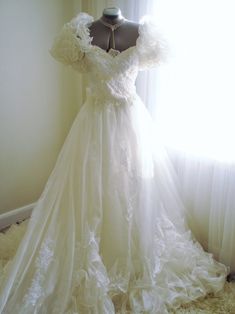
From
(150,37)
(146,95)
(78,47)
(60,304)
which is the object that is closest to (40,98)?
(146,95)

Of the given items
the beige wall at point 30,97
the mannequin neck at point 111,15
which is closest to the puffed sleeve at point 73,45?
the mannequin neck at point 111,15

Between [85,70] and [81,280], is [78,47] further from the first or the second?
[81,280]

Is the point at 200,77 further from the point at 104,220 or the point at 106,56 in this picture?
the point at 104,220

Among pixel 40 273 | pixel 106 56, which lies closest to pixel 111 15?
pixel 106 56

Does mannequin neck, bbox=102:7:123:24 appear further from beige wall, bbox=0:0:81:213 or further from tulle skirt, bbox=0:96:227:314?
beige wall, bbox=0:0:81:213

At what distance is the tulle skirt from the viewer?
4.58 ft

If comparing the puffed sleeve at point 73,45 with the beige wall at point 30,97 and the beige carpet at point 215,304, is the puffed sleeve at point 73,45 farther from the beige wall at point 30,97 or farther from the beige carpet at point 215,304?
the beige carpet at point 215,304

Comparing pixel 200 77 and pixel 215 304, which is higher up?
pixel 200 77

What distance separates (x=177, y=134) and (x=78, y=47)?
2.58 ft

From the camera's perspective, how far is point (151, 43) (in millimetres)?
1418

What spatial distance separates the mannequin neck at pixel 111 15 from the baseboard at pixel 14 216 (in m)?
1.50

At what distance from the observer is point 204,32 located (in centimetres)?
162

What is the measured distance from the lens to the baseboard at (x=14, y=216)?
2.24 m

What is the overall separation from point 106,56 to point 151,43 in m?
0.21
